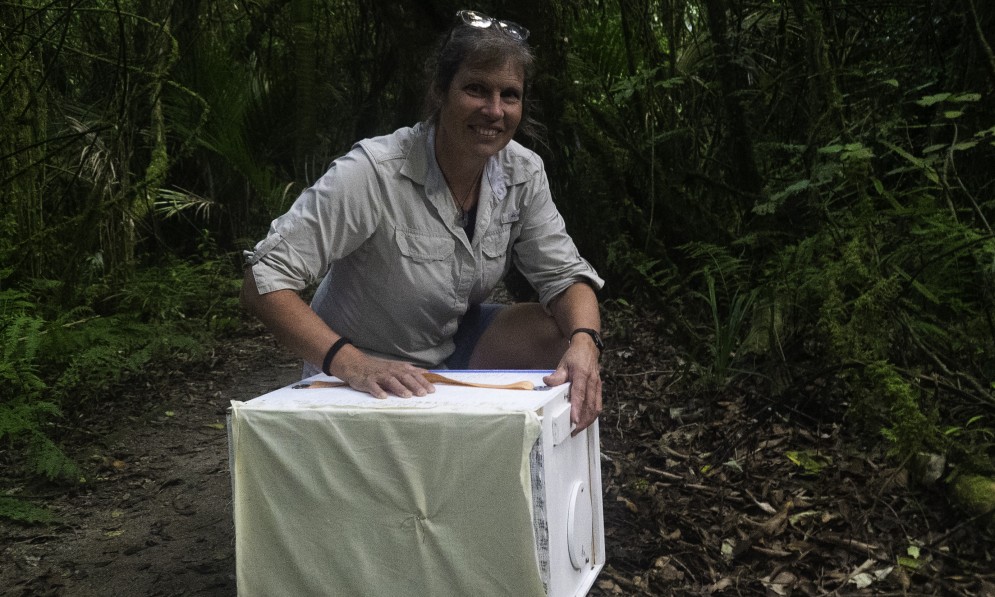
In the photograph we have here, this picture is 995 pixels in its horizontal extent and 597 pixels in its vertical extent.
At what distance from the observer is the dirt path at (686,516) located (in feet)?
7.56

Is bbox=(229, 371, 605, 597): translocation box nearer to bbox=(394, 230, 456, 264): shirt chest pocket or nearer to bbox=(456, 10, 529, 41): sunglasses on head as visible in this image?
bbox=(394, 230, 456, 264): shirt chest pocket

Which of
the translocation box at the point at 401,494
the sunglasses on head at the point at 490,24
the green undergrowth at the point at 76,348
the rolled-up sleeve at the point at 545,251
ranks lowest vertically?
the green undergrowth at the point at 76,348

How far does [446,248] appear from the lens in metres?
2.46

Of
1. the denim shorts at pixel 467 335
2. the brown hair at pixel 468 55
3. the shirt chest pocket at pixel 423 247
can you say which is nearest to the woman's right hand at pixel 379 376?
the shirt chest pocket at pixel 423 247

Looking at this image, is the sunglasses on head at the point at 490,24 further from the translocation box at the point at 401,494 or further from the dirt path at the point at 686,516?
the dirt path at the point at 686,516

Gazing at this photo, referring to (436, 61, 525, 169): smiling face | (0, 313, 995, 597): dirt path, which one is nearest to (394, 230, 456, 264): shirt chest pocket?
(436, 61, 525, 169): smiling face

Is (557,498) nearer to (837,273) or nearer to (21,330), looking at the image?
(837,273)

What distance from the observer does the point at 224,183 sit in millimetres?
7117

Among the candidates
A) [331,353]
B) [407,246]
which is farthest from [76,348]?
[331,353]

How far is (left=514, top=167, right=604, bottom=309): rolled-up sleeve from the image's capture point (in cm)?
261

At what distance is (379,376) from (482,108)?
2.69ft

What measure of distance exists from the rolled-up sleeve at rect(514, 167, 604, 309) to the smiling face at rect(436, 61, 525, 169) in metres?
0.25

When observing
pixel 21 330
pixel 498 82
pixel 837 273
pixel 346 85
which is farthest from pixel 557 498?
pixel 346 85

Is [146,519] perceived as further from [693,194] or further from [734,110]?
[734,110]
